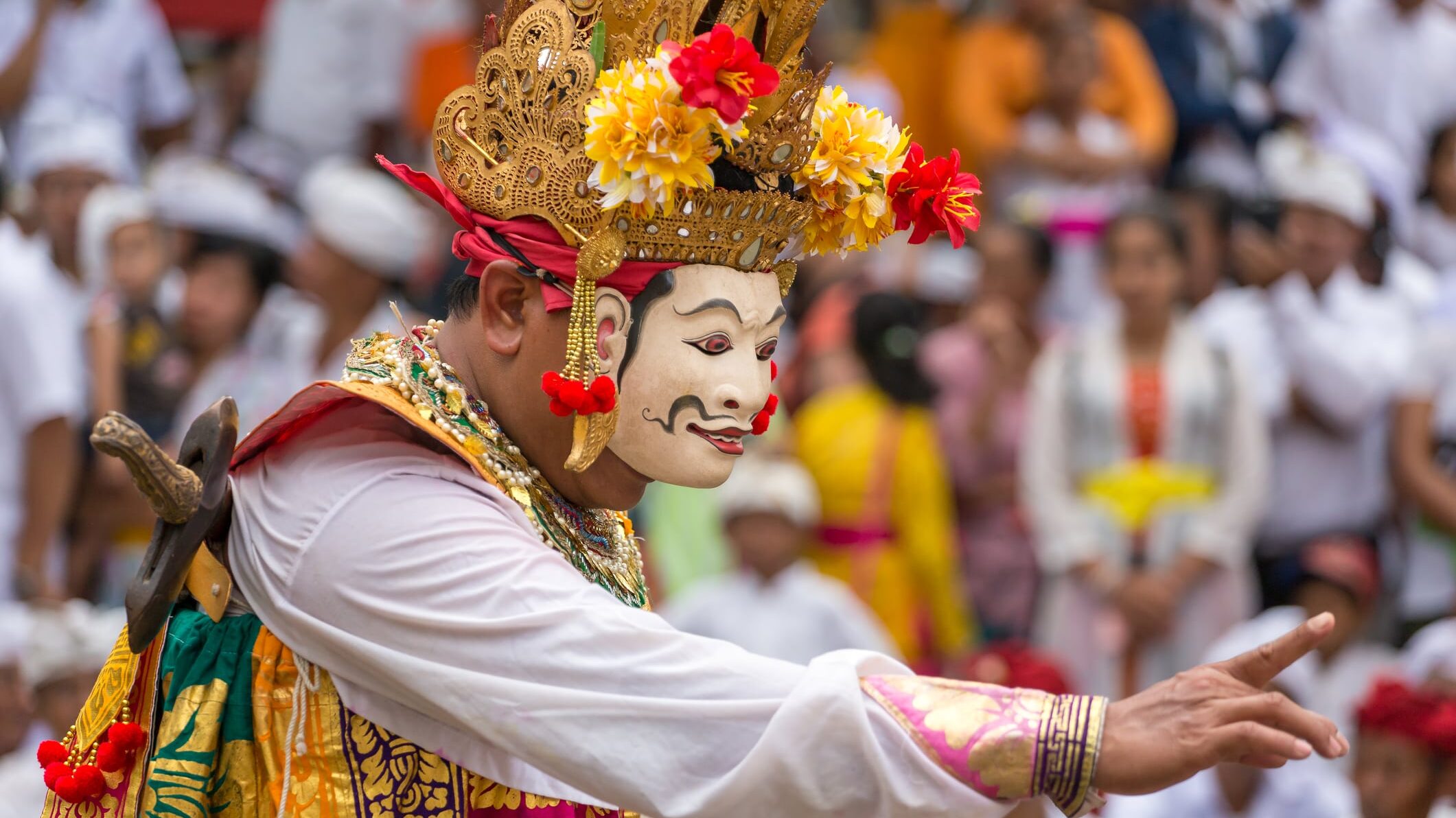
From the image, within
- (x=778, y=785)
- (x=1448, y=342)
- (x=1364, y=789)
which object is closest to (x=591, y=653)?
(x=778, y=785)

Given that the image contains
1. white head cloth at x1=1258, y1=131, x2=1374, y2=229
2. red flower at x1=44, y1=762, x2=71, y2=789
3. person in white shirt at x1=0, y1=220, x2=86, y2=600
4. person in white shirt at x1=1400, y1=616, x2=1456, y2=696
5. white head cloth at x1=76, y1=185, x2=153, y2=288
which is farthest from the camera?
white head cloth at x1=76, y1=185, x2=153, y2=288

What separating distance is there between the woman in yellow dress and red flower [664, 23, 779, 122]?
487cm

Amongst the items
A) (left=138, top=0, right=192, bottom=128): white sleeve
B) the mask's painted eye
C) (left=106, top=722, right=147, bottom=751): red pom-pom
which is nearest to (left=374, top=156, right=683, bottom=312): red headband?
the mask's painted eye

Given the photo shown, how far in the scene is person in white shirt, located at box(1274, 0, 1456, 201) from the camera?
32.7 ft

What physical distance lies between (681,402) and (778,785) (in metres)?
0.68

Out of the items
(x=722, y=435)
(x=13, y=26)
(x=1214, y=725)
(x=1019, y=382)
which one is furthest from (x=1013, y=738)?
(x=13, y=26)

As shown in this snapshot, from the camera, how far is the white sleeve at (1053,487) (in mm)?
7410

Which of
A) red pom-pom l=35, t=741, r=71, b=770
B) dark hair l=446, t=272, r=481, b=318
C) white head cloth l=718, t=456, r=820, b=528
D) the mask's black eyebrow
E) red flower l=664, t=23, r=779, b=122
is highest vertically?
red flower l=664, t=23, r=779, b=122

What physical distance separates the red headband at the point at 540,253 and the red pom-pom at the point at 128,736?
35.2 inches

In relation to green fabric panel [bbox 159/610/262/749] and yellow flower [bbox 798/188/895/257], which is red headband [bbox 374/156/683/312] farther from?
green fabric panel [bbox 159/610/262/749]

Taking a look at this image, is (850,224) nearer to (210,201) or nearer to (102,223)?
(102,223)

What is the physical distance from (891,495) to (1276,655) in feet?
16.9

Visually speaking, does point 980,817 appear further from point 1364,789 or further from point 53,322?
point 53,322

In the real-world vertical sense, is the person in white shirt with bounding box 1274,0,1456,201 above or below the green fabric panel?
above
